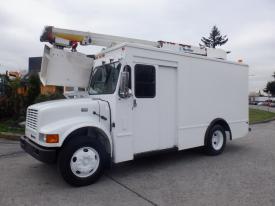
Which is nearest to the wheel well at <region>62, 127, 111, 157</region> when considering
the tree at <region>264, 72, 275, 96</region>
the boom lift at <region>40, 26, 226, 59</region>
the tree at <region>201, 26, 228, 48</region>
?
the boom lift at <region>40, 26, 226, 59</region>

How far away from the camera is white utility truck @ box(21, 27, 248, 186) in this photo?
208 inches

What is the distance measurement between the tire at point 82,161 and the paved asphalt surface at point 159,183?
0.19 metres

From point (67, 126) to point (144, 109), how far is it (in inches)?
72.1

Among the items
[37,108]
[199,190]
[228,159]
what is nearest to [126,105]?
[37,108]

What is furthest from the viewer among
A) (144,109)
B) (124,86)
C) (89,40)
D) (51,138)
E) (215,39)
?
(215,39)

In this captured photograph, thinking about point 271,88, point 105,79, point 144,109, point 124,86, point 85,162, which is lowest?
point 85,162

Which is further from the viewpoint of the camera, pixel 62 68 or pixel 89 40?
pixel 89 40

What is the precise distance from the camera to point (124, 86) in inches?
223

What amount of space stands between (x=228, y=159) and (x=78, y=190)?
4.19m

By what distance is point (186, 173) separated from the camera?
621 cm

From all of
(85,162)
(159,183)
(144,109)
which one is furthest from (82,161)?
(144,109)

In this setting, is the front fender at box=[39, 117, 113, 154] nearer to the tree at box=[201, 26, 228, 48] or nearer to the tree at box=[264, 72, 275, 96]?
the tree at box=[201, 26, 228, 48]

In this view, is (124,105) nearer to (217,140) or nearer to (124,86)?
(124,86)

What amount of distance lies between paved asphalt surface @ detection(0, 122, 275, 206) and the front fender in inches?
38.7
